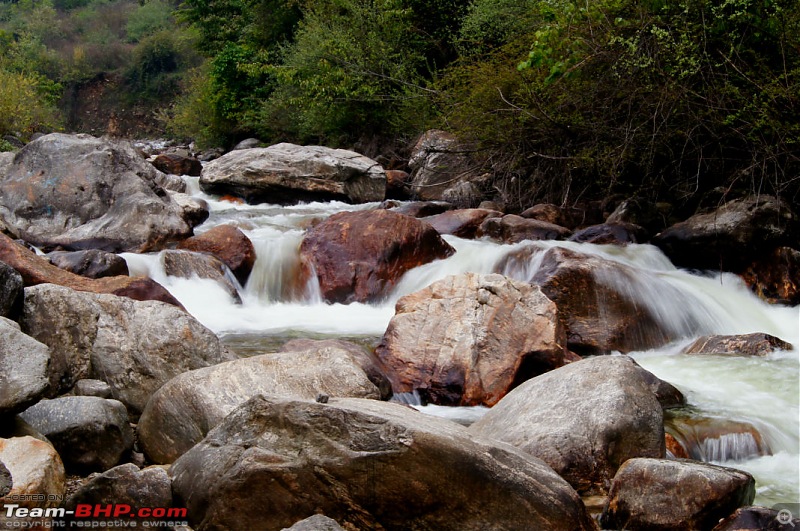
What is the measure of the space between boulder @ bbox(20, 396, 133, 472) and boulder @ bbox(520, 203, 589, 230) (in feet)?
29.2

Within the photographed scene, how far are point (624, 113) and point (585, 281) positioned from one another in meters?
Result: 4.12

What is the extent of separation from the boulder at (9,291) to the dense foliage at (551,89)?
6.96 m

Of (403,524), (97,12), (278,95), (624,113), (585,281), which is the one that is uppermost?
(624,113)

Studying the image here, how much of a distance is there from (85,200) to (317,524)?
9.85m

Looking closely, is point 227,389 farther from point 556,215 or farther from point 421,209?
point 421,209

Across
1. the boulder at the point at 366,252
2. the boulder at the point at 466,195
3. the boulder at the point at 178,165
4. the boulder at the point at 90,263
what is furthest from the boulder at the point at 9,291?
the boulder at the point at 178,165

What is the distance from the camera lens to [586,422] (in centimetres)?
497

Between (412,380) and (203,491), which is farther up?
(203,491)

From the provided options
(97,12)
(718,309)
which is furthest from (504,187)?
(97,12)

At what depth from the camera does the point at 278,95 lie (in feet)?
71.9

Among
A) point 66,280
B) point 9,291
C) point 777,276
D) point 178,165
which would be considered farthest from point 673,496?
point 178,165

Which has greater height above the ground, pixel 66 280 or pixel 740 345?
pixel 740 345

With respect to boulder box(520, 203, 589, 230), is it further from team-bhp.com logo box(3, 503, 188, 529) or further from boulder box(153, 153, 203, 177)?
boulder box(153, 153, 203, 177)

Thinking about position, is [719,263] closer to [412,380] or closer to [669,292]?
[669,292]
